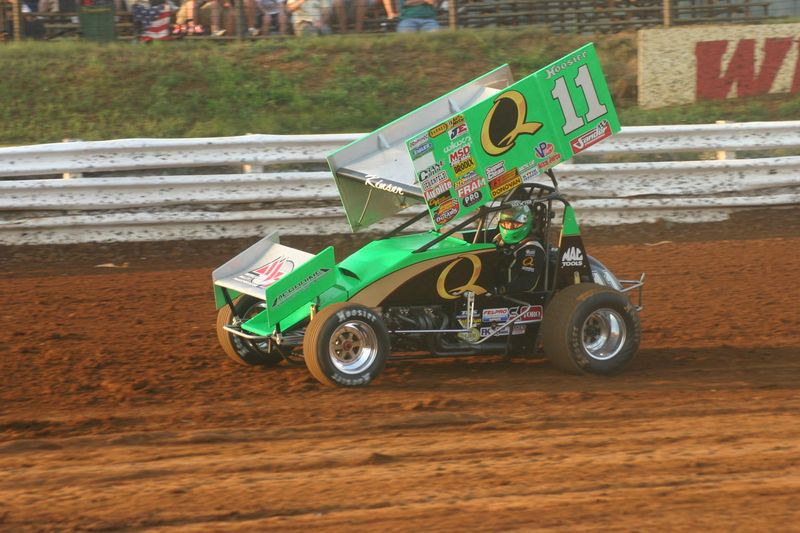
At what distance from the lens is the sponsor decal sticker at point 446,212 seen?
6.87m

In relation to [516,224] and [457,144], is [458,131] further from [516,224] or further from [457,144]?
[516,224]

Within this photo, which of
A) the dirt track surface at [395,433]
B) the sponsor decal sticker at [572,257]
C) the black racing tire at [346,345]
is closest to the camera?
the dirt track surface at [395,433]

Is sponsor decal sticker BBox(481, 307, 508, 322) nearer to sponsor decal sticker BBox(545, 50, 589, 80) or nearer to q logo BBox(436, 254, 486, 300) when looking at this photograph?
q logo BBox(436, 254, 486, 300)

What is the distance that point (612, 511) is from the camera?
15.6ft

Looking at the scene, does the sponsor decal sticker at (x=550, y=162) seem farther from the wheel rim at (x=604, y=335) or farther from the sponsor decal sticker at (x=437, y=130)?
the wheel rim at (x=604, y=335)

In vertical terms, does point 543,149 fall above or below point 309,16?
below

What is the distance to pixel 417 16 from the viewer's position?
15.7m

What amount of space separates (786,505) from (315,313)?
10.4 ft

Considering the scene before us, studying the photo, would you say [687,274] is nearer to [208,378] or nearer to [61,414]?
[208,378]

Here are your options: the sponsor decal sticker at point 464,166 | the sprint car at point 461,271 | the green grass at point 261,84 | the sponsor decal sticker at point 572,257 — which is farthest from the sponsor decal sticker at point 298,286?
the green grass at point 261,84

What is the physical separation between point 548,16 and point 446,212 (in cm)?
997

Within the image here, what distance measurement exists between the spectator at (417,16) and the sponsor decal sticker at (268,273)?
30.2ft

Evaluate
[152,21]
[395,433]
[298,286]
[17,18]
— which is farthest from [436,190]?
[17,18]

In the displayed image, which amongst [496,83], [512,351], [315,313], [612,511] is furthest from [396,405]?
[496,83]
